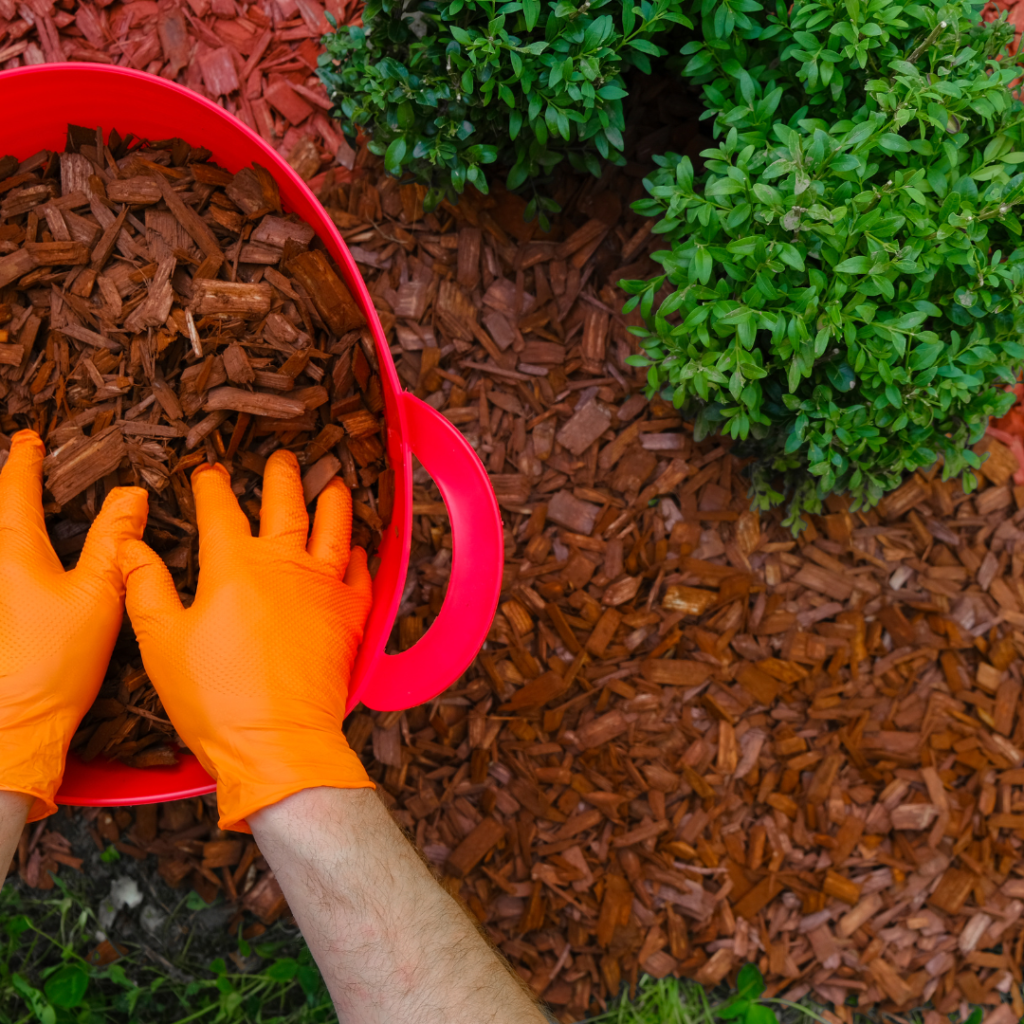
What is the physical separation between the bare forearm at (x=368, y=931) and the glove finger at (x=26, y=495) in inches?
25.1

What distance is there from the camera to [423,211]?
1.89 meters

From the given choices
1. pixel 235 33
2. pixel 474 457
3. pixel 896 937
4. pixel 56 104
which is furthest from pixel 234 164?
pixel 896 937

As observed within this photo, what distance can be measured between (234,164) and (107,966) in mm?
1934

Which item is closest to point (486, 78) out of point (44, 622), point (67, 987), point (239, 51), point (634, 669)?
point (239, 51)

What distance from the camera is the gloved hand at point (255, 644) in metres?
1.35

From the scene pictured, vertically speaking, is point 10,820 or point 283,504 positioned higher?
point 283,504

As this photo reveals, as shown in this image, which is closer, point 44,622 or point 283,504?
point 44,622

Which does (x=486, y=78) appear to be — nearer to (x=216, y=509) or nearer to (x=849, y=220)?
(x=849, y=220)

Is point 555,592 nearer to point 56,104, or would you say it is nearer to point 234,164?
point 234,164

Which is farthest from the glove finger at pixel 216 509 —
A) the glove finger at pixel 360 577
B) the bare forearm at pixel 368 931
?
the bare forearm at pixel 368 931

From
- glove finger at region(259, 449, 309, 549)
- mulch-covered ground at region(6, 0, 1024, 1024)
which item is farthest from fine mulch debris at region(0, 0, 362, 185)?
glove finger at region(259, 449, 309, 549)

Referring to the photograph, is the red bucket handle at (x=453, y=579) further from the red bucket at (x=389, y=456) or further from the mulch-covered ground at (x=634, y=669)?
the mulch-covered ground at (x=634, y=669)

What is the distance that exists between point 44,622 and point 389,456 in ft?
2.26

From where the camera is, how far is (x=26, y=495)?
1.42 m
